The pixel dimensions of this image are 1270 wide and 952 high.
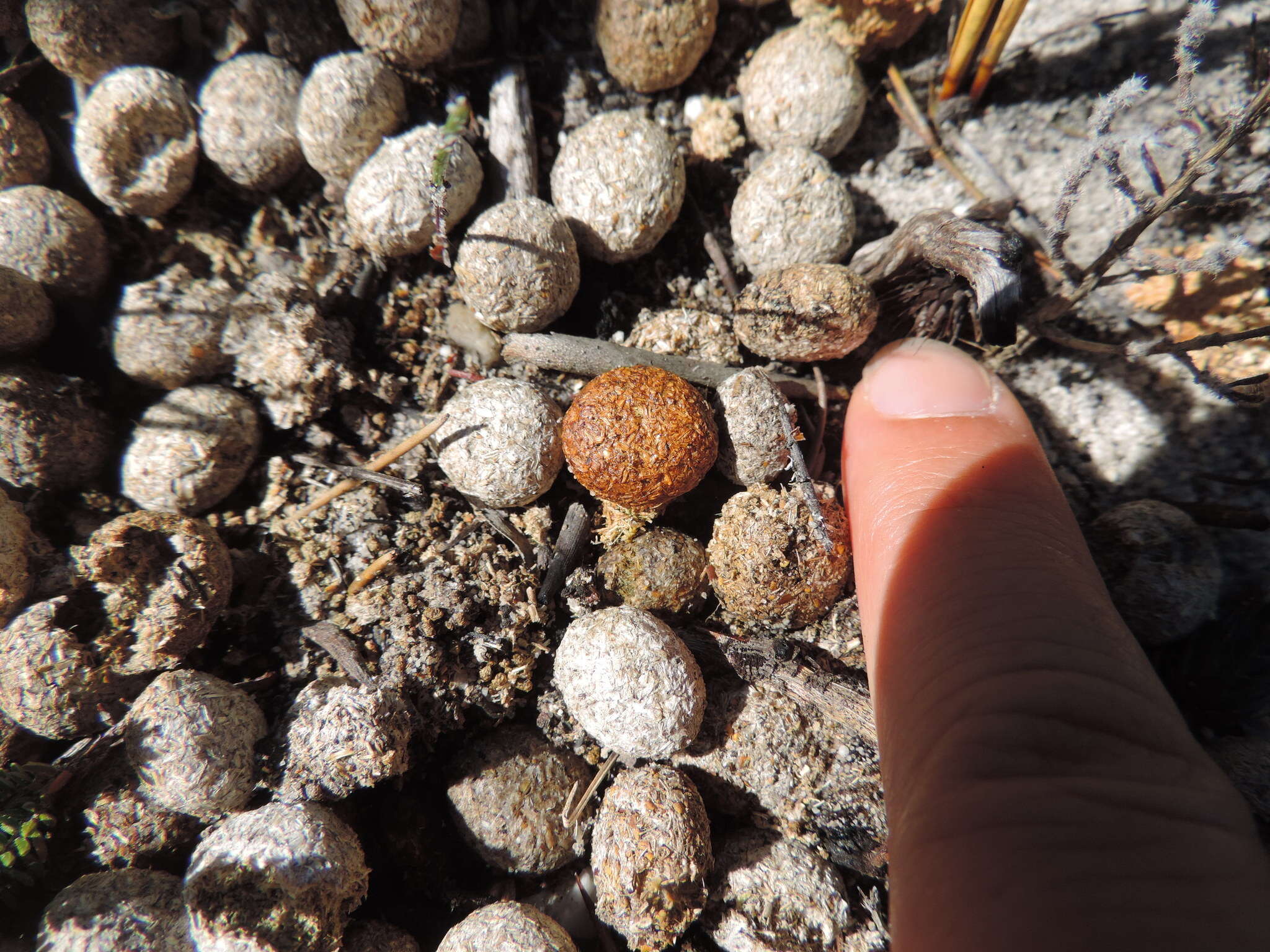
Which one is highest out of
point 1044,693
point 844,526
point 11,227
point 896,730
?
point 11,227

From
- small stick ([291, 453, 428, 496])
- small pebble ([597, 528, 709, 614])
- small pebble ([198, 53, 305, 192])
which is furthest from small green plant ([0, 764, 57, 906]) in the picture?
small pebble ([198, 53, 305, 192])

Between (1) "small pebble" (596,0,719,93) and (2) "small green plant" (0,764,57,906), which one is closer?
(2) "small green plant" (0,764,57,906)

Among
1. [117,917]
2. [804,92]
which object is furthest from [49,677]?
[804,92]

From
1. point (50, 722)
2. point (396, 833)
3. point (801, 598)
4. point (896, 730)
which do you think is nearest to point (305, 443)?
point (50, 722)

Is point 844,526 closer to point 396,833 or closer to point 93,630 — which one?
point 396,833

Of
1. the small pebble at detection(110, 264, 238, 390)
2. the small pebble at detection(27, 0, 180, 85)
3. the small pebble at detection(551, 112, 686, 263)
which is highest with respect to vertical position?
the small pebble at detection(27, 0, 180, 85)

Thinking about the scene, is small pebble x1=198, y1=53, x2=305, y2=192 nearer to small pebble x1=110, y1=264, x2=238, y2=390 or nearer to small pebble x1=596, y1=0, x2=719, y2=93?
small pebble x1=110, y1=264, x2=238, y2=390
